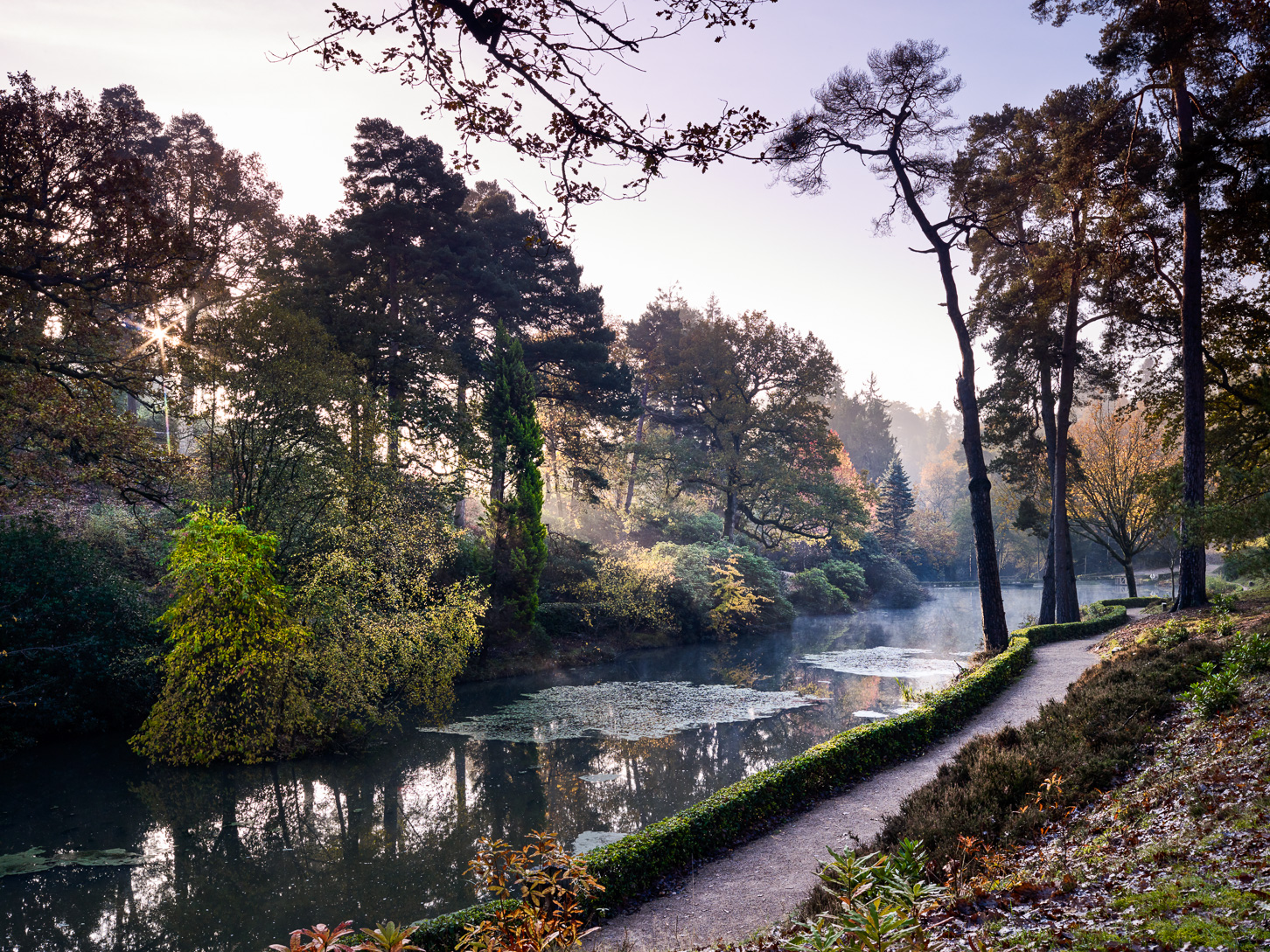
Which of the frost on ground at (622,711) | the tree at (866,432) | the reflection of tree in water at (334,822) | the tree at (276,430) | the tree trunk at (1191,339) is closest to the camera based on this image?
the reflection of tree in water at (334,822)

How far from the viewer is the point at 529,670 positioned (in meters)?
21.5

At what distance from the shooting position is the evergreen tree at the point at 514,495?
73.3 feet

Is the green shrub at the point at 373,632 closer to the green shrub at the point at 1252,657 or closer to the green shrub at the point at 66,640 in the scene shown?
the green shrub at the point at 66,640

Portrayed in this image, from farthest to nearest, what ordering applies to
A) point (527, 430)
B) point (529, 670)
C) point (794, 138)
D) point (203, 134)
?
point (203, 134) < point (527, 430) < point (529, 670) < point (794, 138)

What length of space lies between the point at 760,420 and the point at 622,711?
71.3ft

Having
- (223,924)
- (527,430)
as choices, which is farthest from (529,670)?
(223,924)

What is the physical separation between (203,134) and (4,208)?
19790 millimetres

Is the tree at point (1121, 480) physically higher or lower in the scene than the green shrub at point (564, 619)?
higher

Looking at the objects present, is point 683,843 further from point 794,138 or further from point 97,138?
point 97,138

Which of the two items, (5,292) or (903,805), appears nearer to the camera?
(903,805)

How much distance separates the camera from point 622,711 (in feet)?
55.3

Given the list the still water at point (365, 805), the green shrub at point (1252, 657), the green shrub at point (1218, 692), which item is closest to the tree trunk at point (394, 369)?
the still water at point (365, 805)

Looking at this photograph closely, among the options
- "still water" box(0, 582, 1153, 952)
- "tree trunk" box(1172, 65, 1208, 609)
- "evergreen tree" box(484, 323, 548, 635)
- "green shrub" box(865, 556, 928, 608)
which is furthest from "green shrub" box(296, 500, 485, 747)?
"green shrub" box(865, 556, 928, 608)

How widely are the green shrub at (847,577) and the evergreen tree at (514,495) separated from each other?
74.9 feet
